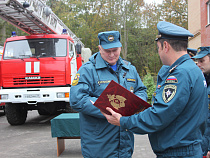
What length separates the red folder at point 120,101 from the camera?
73.5 inches

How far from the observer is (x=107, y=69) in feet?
8.57

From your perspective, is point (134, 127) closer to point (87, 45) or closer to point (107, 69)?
point (107, 69)

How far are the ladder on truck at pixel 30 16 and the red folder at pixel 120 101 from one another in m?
6.17

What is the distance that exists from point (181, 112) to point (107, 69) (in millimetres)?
1101

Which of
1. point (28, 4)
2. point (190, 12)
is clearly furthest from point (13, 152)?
point (190, 12)

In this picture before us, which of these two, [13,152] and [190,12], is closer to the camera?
[13,152]

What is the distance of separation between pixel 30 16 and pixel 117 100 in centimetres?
713

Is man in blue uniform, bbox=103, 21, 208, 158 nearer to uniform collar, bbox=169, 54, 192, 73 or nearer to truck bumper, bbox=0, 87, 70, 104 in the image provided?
uniform collar, bbox=169, 54, 192, 73

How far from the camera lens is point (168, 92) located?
168 centimetres

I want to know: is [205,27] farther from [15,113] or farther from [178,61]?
[178,61]

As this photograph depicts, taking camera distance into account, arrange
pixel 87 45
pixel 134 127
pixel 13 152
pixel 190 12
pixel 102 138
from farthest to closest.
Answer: pixel 87 45 → pixel 190 12 → pixel 13 152 → pixel 102 138 → pixel 134 127

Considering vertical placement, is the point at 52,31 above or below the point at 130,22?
below

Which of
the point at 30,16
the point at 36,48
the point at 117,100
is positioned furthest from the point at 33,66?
the point at 117,100

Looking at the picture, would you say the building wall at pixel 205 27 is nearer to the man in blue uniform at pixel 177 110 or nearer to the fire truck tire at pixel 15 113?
the fire truck tire at pixel 15 113
